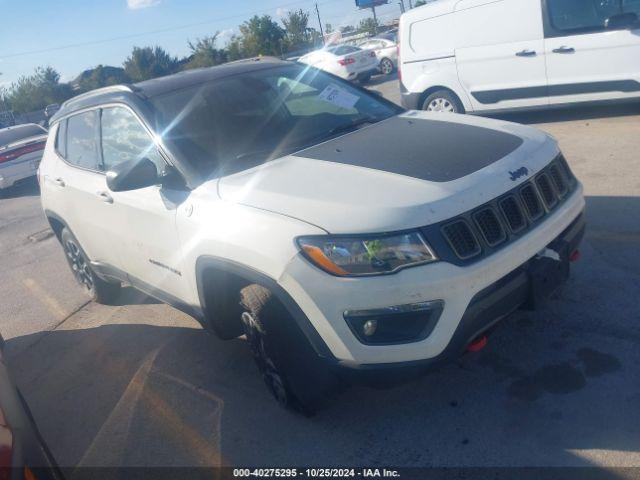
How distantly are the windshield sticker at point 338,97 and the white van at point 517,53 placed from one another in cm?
466

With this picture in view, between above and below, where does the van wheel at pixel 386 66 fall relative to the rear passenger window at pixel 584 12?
below


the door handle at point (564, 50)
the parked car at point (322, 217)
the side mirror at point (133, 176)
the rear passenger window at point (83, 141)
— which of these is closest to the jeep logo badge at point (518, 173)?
the parked car at point (322, 217)

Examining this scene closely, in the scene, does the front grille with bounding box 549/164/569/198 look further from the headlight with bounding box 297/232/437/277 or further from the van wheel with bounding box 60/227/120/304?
the van wheel with bounding box 60/227/120/304

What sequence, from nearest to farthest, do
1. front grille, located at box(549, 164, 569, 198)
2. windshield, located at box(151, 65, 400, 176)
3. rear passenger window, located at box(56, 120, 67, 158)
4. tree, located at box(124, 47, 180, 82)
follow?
front grille, located at box(549, 164, 569, 198) → windshield, located at box(151, 65, 400, 176) → rear passenger window, located at box(56, 120, 67, 158) → tree, located at box(124, 47, 180, 82)

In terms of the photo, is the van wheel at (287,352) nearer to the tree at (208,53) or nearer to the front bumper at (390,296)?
the front bumper at (390,296)

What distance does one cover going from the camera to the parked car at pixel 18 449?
2068 mm

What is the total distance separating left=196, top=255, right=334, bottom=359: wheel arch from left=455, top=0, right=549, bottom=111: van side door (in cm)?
619

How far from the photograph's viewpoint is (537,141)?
3477mm

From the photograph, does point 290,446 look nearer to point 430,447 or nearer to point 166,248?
point 430,447

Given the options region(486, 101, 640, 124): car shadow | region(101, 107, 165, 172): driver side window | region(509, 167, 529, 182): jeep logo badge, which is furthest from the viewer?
region(486, 101, 640, 124): car shadow

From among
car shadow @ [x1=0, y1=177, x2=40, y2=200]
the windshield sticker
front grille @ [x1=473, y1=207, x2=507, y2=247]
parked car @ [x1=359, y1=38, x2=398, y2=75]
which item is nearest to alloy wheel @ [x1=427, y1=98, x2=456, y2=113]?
the windshield sticker

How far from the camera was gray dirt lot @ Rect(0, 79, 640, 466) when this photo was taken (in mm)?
2908

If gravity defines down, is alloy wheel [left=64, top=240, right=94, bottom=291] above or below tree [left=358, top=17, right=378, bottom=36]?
below

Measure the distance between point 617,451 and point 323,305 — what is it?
1421 millimetres
